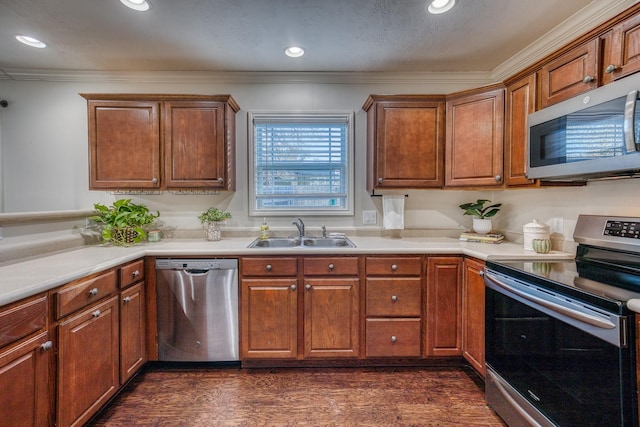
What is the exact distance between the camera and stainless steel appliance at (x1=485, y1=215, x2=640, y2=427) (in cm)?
109

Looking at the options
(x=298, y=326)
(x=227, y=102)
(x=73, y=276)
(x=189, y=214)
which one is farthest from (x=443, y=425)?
(x=227, y=102)

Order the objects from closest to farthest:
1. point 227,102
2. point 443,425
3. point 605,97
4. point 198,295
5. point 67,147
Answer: point 605,97 < point 443,425 < point 198,295 < point 227,102 < point 67,147

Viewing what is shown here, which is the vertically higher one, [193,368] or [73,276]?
[73,276]

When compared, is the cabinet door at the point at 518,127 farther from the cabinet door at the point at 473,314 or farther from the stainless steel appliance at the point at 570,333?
the cabinet door at the point at 473,314

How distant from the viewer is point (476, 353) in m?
2.04

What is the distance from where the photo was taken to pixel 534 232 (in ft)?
6.73

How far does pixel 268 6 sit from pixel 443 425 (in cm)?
274

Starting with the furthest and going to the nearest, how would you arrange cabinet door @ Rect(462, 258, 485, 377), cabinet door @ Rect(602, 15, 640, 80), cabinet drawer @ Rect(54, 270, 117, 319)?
cabinet door @ Rect(462, 258, 485, 377) → cabinet drawer @ Rect(54, 270, 117, 319) → cabinet door @ Rect(602, 15, 640, 80)

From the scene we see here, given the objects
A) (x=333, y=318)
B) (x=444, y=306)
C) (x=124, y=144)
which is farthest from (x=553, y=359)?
(x=124, y=144)

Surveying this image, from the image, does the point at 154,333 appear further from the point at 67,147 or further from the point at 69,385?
the point at 67,147

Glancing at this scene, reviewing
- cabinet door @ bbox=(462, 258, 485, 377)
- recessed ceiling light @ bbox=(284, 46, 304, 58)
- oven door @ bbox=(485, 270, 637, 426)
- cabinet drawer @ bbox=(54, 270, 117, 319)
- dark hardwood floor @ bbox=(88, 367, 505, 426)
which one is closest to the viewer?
oven door @ bbox=(485, 270, 637, 426)

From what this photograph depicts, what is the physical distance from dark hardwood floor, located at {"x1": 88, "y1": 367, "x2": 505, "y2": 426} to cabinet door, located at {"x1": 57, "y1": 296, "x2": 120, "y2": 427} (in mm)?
233

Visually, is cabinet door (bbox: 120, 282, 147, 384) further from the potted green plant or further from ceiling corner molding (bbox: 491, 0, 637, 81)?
ceiling corner molding (bbox: 491, 0, 637, 81)

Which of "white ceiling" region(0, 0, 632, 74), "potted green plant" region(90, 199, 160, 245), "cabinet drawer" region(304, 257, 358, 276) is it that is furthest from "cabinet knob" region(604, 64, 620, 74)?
"potted green plant" region(90, 199, 160, 245)
